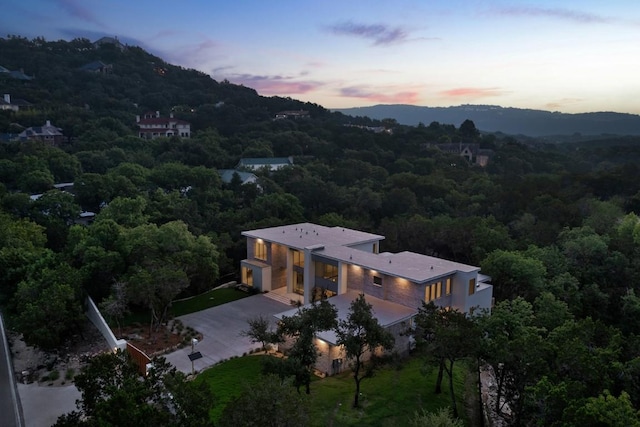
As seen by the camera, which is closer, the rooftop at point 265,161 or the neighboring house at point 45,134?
the neighboring house at point 45,134

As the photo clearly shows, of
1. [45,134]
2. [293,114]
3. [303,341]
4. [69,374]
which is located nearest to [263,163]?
[45,134]

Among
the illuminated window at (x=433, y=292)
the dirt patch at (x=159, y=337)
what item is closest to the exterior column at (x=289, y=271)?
the dirt patch at (x=159, y=337)

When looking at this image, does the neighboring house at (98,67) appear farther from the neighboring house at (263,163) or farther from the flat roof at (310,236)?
the flat roof at (310,236)

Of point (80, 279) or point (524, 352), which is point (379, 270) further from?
point (80, 279)

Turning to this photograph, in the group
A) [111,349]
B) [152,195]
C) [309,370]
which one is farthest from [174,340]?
[152,195]

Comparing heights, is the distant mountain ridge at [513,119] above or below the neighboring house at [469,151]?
above

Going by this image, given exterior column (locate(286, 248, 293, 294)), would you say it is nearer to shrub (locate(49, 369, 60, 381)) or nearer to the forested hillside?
the forested hillside
